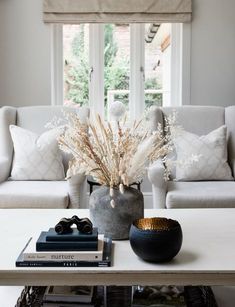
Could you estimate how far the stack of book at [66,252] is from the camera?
1.50m

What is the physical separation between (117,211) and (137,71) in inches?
99.6

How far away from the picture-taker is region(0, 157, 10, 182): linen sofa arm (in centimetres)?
316

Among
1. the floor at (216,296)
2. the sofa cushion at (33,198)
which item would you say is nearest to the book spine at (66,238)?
the floor at (216,296)

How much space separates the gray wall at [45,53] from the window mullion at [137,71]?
1.57 feet

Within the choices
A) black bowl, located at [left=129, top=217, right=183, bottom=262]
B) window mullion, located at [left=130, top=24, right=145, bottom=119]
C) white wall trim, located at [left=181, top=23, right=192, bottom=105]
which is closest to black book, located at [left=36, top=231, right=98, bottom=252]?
black bowl, located at [left=129, top=217, right=183, bottom=262]

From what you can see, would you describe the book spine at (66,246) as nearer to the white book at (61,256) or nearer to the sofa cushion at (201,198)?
the white book at (61,256)

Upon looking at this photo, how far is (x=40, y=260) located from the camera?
1499 millimetres

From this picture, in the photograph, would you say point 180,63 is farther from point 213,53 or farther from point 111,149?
point 111,149

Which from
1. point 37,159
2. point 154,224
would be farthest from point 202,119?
point 154,224

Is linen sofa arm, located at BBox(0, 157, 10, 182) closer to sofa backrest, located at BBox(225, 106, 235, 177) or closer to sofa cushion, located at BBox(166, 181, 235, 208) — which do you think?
sofa cushion, located at BBox(166, 181, 235, 208)

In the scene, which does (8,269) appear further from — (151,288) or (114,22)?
(114,22)

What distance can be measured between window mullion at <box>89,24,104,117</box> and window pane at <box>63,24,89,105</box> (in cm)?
4

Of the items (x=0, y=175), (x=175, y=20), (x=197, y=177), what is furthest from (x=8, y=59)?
(x=197, y=177)

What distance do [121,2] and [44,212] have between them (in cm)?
234
